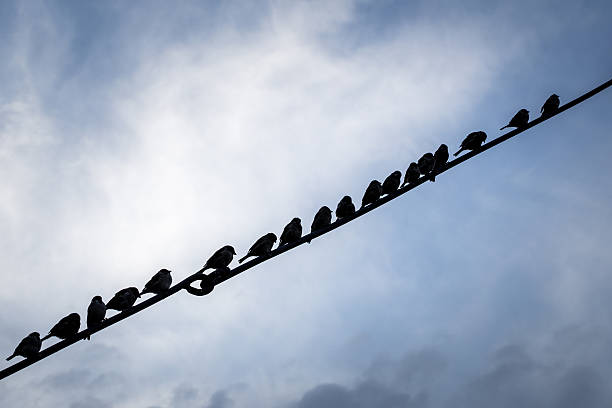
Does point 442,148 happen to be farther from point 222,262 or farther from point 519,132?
point 222,262

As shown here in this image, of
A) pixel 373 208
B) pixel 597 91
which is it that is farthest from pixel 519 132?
pixel 373 208

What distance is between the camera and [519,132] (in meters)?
7.67

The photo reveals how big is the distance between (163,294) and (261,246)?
3584 millimetres

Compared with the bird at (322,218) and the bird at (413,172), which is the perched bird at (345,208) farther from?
the bird at (413,172)

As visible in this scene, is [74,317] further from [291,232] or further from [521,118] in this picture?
[521,118]

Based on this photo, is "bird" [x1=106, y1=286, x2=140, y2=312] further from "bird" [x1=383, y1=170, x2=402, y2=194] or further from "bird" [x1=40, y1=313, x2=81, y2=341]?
"bird" [x1=383, y1=170, x2=402, y2=194]

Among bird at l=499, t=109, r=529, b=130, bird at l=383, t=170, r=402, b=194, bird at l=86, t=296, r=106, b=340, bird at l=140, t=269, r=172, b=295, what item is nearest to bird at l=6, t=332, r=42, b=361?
bird at l=86, t=296, r=106, b=340

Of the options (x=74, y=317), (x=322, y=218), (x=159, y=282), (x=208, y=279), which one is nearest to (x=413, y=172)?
(x=322, y=218)

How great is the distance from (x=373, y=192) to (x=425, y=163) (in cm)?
194

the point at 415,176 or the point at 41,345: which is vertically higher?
the point at 415,176

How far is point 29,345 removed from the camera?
798cm

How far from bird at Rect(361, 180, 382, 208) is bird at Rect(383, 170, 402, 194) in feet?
2.56

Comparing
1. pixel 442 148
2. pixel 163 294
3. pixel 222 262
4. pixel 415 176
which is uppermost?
pixel 442 148

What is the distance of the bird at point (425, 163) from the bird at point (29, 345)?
30.9 ft
